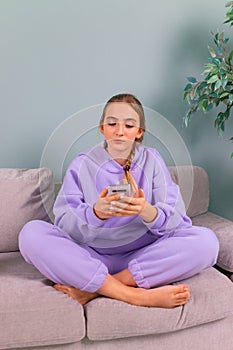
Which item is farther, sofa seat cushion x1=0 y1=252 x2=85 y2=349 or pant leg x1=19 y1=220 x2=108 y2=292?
pant leg x1=19 y1=220 x2=108 y2=292

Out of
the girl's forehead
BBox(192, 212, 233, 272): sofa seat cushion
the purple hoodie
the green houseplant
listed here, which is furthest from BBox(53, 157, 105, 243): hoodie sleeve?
the green houseplant

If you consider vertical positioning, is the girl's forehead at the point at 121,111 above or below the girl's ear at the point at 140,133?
above

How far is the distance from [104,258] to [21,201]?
387 millimetres

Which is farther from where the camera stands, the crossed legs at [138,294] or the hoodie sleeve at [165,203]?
the hoodie sleeve at [165,203]

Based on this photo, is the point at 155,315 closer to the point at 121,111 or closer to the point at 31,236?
the point at 31,236

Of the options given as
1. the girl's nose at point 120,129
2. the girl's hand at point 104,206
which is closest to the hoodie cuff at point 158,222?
the girl's hand at point 104,206

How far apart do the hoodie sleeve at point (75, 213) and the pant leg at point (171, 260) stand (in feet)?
0.51

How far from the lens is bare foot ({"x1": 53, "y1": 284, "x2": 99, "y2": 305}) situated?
144cm

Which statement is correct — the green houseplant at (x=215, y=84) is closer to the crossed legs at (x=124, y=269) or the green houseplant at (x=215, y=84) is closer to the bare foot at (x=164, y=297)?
the crossed legs at (x=124, y=269)

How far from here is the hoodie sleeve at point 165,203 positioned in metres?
1.56

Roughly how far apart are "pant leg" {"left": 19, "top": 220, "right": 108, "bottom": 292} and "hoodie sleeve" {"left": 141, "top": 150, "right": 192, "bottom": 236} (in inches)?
8.0

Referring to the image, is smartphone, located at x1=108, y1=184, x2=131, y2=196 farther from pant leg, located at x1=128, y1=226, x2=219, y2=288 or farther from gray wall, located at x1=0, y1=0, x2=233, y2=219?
gray wall, located at x1=0, y1=0, x2=233, y2=219

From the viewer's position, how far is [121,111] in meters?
1.50

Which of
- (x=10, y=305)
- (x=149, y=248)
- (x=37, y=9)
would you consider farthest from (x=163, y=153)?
(x=37, y=9)
